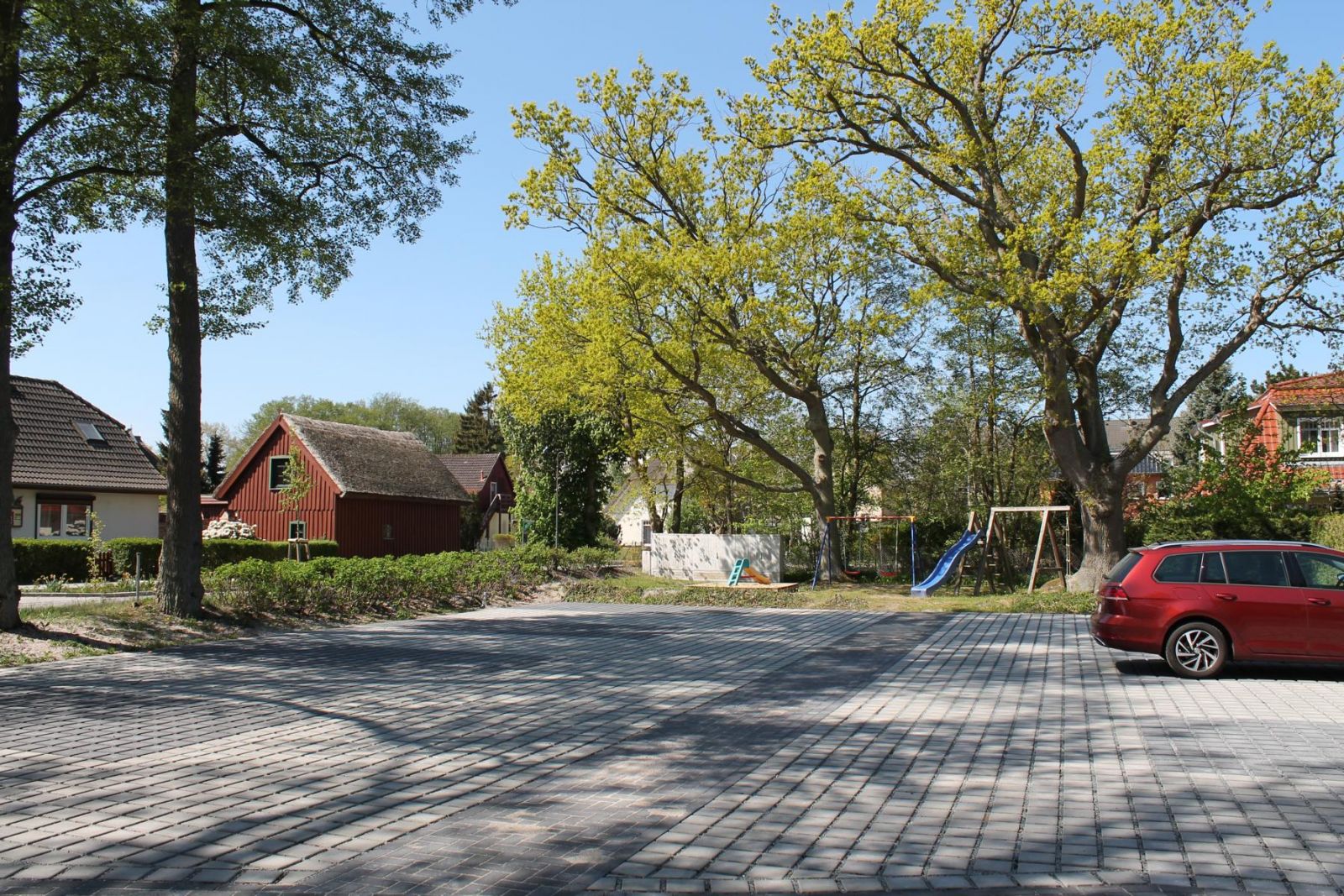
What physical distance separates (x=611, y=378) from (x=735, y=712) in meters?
19.4

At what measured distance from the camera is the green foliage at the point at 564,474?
38.9 meters

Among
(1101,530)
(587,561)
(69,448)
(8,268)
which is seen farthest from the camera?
(69,448)

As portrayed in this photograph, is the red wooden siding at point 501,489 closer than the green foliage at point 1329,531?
No

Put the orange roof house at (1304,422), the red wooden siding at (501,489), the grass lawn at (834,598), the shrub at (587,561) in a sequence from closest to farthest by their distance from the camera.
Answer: the grass lawn at (834,598)
the shrub at (587,561)
the orange roof house at (1304,422)
the red wooden siding at (501,489)

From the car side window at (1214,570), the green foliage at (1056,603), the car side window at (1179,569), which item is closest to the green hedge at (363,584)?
the green foliage at (1056,603)

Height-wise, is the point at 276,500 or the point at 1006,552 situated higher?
the point at 276,500

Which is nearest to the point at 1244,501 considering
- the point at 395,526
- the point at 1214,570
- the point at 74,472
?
the point at 1214,570

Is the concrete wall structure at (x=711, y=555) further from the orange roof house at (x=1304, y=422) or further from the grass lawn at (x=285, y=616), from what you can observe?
the orange roof house at (x=1304, y=422)

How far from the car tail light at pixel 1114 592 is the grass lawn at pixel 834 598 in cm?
982

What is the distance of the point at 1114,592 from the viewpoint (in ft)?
38.3

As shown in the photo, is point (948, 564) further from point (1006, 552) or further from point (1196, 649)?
point (1196, 649)

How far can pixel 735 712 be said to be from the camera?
31.1ft

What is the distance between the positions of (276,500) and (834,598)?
29.6 metres

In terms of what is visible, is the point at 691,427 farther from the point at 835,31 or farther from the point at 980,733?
the point at 980,733
